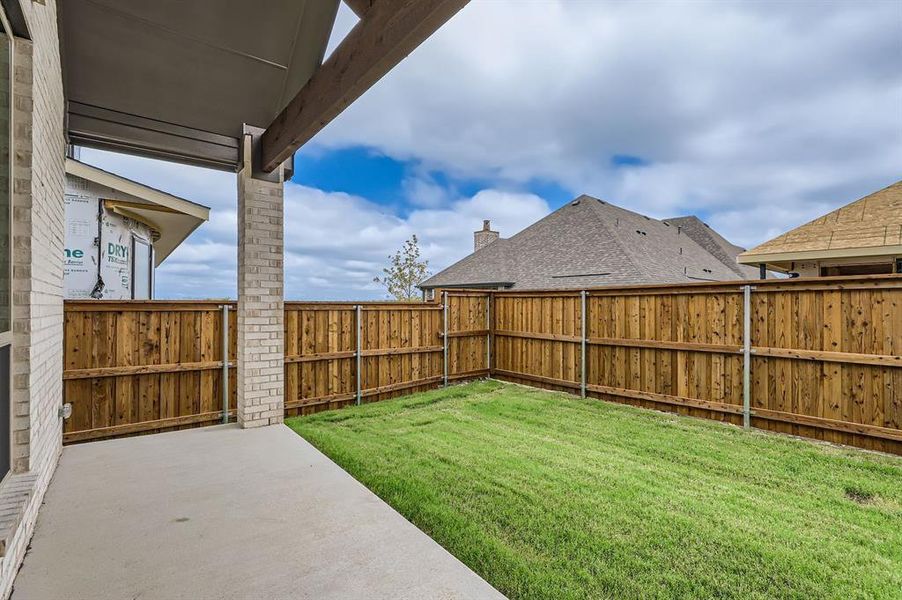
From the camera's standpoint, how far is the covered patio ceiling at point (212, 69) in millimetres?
2568

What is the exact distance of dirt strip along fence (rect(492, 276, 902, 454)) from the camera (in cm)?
404

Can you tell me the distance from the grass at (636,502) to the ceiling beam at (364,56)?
270 centimetres

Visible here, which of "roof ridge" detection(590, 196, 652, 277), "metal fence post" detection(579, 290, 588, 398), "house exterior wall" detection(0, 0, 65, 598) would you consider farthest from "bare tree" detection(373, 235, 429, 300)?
"house exterior wall" detection(0, 0, 65, 598)

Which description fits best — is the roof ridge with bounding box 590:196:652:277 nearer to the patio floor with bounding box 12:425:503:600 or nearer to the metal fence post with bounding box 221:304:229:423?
the metal fence post with bounding box 221:304:229:423

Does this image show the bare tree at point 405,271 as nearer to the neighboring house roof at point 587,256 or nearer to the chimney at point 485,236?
the chimney at point 485,236

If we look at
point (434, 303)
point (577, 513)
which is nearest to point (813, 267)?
point (434, 303)

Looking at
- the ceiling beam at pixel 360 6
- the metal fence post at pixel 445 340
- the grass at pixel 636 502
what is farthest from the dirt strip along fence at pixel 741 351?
the ceiling beam at pixel 360 6

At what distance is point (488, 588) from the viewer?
6.21 ft

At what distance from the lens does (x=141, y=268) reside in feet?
23.0

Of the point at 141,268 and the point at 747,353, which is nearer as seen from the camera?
the point at 747,353

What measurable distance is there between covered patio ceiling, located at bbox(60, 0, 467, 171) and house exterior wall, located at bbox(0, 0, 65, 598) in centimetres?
55

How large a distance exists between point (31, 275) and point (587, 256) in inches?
448

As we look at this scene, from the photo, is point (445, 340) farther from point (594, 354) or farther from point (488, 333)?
point (594, 354)

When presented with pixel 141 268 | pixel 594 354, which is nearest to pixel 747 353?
pixel 594 354
